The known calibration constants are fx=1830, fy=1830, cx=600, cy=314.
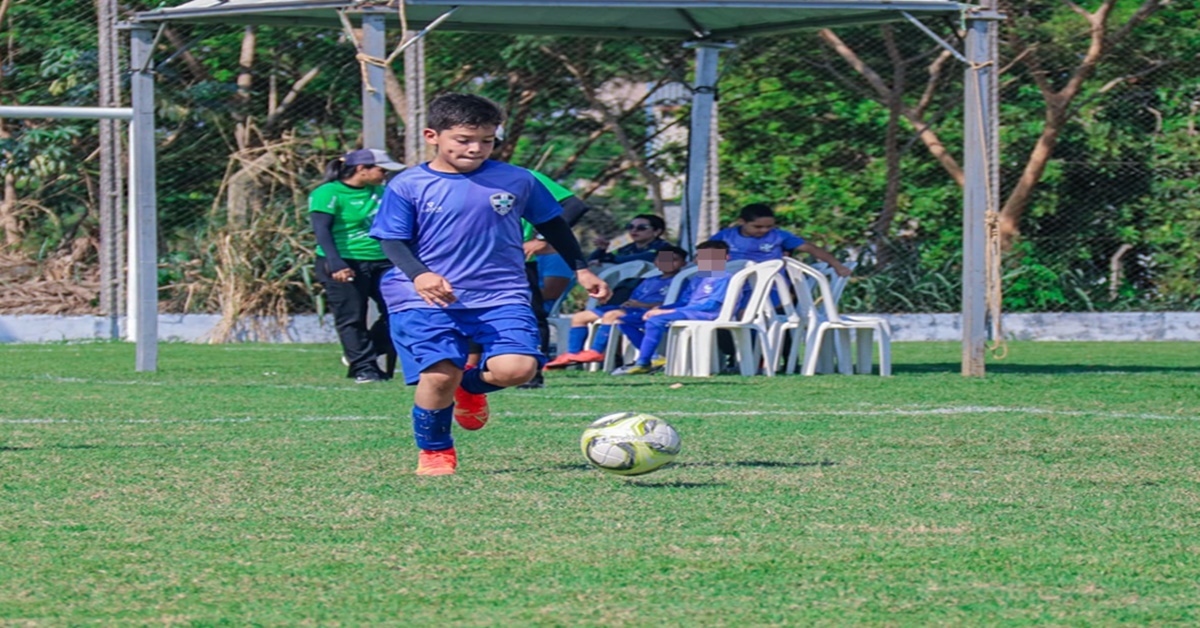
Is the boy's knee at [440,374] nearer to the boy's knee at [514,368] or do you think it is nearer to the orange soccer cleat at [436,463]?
the boy's knee at [514,368]

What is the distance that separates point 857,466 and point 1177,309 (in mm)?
12385

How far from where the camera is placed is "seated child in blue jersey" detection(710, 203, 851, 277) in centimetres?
1345

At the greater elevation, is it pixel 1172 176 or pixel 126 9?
pixel 126 9

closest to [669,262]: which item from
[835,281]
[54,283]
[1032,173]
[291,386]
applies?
[835,281]

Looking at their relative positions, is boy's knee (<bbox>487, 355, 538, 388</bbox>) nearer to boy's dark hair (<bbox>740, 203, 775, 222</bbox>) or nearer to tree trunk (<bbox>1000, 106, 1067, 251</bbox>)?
boy's dark hair (<bbox>740, 203, 775, 222</bbox>)

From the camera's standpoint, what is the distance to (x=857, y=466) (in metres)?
6.95

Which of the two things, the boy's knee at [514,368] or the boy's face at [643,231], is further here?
the boy's face at [643,231]

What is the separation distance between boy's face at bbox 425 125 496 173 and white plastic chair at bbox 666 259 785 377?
612 cm

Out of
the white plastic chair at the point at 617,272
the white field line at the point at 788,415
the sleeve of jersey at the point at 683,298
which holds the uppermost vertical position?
the white plastic chair at the point at 617,272

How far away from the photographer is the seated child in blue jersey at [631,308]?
44.1 feet

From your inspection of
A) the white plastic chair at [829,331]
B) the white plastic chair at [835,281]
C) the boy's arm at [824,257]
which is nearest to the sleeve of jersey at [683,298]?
the white plastic chair at [829,331]

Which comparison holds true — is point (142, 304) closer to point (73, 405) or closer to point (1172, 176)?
point (73, 405)

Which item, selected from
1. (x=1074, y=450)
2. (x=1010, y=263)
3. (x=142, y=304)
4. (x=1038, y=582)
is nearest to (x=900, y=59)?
(x=1010, y=263)

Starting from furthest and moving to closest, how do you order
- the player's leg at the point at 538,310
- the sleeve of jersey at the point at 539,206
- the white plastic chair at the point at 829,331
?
the white plastic chair at the point at 829,331, the player's leg at the point at 538,310, the sleeve of jersey at the point at 539,206
